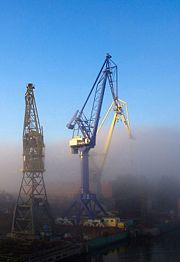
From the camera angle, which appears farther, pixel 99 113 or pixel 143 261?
pixel 99 113

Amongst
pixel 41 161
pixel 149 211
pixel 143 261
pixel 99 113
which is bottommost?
pixel 143 261

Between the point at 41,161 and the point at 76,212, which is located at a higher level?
the point at 41,161

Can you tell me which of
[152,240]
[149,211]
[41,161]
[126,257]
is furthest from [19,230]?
[149,211]

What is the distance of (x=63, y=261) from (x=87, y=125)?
19357 mm

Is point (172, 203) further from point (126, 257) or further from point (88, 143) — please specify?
point (126, 257)

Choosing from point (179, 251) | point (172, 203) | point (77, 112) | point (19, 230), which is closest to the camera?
point (179, 251)

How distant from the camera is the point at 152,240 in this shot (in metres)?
37.8

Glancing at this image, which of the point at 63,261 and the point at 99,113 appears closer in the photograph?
the point at 63,261

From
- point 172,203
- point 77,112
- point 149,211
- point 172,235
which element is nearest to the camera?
point 172,235

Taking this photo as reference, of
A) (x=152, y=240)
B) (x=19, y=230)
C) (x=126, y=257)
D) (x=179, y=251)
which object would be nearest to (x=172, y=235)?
(x=152, y=240)

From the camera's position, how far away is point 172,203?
6188 centimetres

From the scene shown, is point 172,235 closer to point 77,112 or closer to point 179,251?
point 179,251

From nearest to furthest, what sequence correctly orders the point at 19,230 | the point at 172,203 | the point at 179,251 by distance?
the point at 179,251
the point at 19,230
the point at 172,203

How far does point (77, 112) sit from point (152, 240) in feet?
56.4
